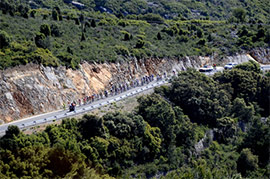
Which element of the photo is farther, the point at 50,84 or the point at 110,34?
the point at 110,34

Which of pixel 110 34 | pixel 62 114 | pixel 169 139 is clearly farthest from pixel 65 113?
pixel 110 34

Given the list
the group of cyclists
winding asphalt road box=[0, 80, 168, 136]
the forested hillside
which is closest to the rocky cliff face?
the group of cyclists

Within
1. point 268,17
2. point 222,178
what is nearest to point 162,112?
point 222,178

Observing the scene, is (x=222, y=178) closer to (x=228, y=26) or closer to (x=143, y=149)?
(x=143, y=149)

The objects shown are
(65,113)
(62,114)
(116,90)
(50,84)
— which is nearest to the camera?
(62,114)

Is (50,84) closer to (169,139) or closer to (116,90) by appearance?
(116,90)

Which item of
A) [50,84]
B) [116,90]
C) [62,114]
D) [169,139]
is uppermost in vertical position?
[50,84]

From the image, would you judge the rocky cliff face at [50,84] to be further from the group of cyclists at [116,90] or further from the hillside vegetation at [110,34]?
the hillside vegetation at [110,34]

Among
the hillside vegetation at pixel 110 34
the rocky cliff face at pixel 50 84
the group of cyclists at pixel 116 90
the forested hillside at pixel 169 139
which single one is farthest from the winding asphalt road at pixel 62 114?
the hillside vegetation at pixel 110 34

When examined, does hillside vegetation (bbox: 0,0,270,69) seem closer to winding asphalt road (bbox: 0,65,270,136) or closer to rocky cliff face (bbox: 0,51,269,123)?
rocky cliff face (bbox: 0,51,269,123)
